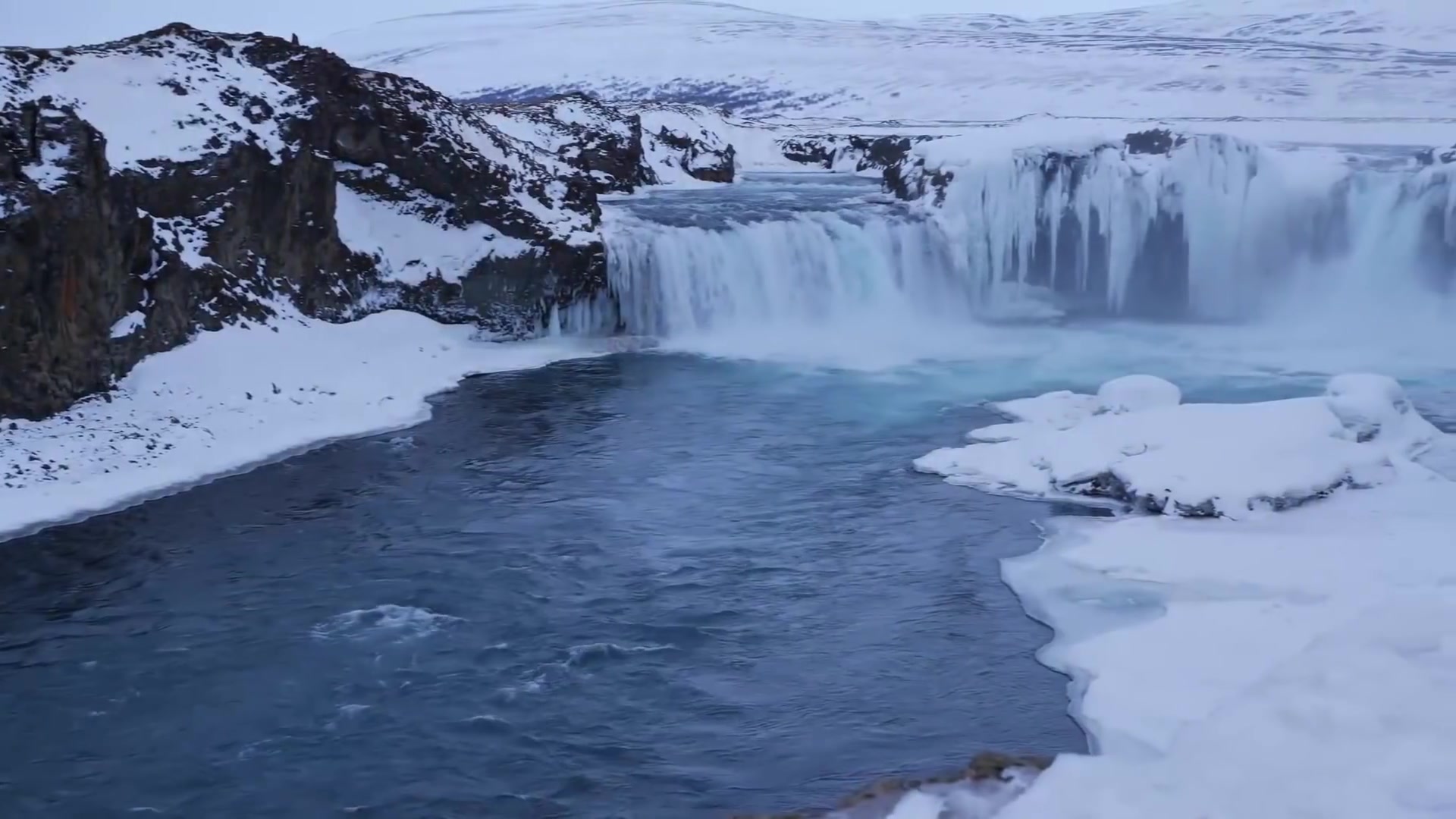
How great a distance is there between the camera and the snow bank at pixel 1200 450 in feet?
39.4

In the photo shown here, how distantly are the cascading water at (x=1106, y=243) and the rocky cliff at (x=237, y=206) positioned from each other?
3.12 metres

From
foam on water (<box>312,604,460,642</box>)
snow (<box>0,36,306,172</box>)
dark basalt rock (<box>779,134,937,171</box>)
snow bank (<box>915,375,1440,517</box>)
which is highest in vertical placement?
snow (<box>0,36,306,172</box>)

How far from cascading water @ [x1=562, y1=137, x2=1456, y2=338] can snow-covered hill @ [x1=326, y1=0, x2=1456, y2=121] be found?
93.3 feet

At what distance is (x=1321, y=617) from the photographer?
9062 millimetres

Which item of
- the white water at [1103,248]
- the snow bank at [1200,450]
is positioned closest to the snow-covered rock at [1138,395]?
the snow bank at [1200,450]

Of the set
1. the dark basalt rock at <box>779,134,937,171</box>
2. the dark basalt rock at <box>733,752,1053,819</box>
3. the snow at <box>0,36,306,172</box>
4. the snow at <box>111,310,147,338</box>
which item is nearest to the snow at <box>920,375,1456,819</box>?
the dark basalt rock at <box>733,752,1053,819</box>

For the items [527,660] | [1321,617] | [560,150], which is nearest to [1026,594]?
[1321,617]

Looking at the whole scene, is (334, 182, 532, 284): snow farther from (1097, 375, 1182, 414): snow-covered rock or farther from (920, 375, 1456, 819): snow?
(920, 375, 1456, 819): snow

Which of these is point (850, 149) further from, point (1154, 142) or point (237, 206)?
point (237, 206)

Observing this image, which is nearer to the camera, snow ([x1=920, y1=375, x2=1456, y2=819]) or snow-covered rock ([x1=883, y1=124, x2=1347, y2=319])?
snow ([x1=920, y1=375, x2=1456, y2=819])

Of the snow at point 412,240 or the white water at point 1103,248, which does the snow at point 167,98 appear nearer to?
the snow at point 412,240

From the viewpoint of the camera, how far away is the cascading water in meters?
24.0

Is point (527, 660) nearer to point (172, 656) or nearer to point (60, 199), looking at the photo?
point (172, 656)

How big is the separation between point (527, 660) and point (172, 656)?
2465 mm
